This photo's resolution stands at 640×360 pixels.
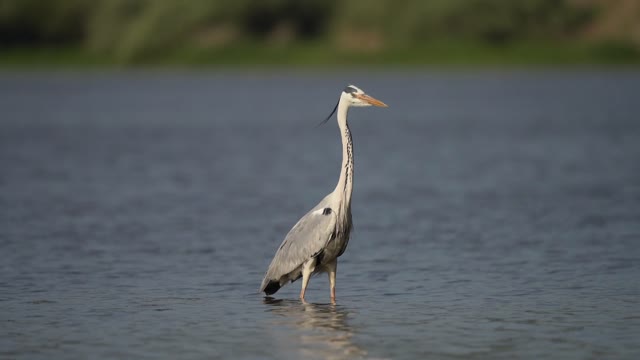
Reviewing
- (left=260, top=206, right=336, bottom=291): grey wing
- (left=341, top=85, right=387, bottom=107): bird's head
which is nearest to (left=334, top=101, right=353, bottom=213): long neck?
(left=260, top=206, right=336, bottom=291): grey wing

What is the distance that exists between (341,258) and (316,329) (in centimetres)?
448

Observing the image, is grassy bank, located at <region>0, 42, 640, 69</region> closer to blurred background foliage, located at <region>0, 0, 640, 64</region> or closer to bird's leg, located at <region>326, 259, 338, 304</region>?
blurred background foliage, located at <region>0, 0, 640, 64</region>

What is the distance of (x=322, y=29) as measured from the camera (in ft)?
365

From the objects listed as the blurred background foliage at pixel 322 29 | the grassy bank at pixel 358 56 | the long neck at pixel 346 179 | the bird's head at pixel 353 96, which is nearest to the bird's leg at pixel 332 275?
the long neck at pixel 346 179

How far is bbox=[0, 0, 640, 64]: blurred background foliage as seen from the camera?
338ft

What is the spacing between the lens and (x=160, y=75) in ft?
392

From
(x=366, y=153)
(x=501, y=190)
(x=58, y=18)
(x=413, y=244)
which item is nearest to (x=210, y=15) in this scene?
(x=58, y=18)

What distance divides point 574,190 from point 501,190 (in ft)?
4.40

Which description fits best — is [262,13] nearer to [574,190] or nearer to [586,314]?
[574,190]

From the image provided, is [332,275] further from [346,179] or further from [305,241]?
[346,179]

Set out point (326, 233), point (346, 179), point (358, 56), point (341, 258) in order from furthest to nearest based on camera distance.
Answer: point (358, 56) < point (341, 258) < point (346, 179) < point (326, 233)

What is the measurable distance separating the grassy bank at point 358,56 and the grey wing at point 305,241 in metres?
93.1

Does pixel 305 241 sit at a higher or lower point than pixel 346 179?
lower

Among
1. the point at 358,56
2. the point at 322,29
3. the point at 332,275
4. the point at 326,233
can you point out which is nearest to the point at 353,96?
the point at 326,233
